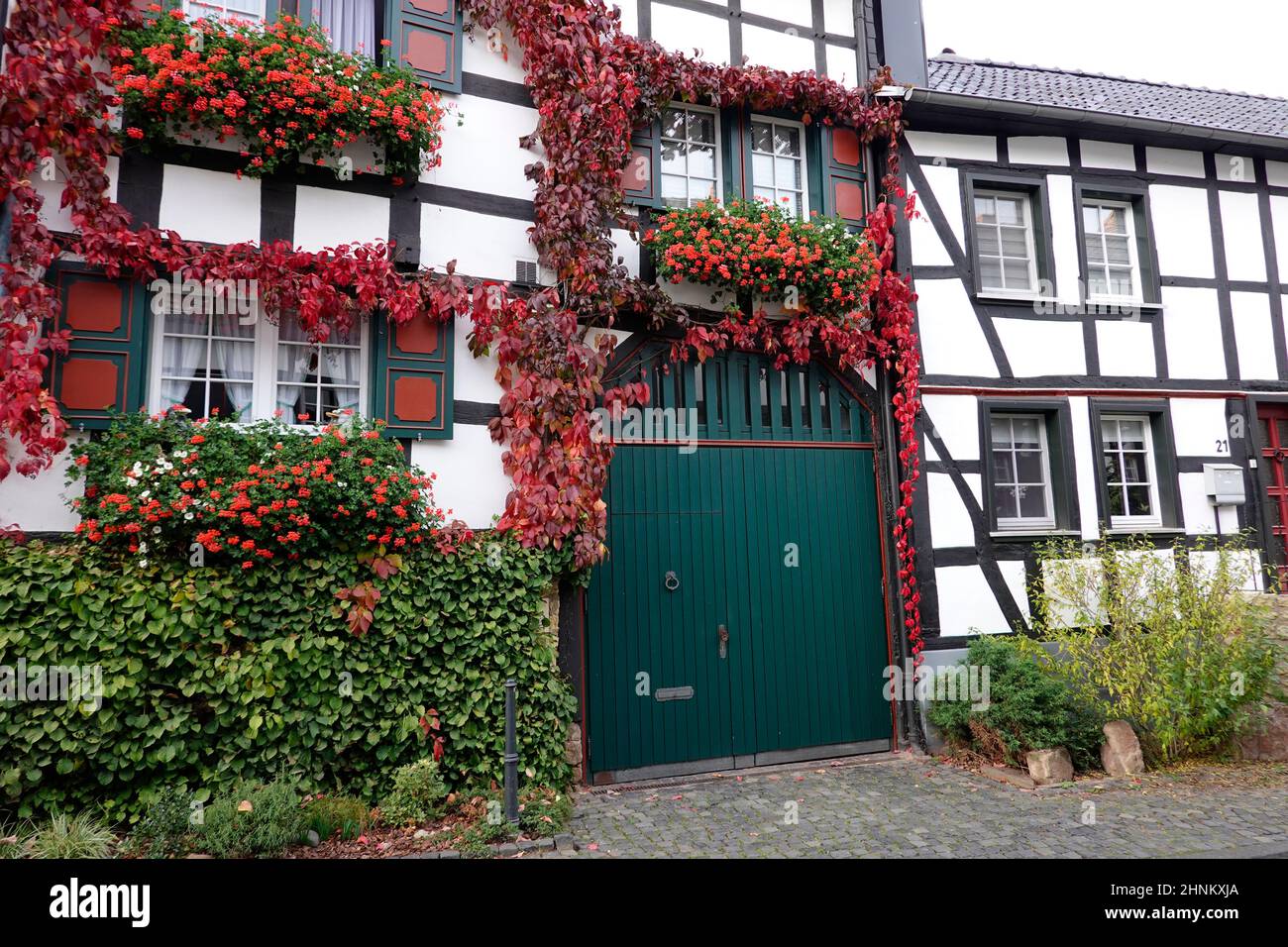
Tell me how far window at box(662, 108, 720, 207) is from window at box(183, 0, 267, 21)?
10.8ft

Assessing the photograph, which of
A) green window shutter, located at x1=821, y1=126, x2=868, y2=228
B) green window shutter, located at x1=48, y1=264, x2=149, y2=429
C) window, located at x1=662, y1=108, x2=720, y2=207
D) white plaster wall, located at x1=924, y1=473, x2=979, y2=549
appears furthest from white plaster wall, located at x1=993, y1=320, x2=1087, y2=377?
green window shutter, located at x1=48, y1=264, x2=149, y2=429

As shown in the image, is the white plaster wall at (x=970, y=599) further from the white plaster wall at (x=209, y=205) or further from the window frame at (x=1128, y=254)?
the white plaster wall at (x=209, y=205)

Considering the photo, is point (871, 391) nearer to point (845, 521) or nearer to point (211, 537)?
point (845, 521)

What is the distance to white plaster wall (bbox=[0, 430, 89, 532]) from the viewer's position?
15.2 feet

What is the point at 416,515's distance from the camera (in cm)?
537

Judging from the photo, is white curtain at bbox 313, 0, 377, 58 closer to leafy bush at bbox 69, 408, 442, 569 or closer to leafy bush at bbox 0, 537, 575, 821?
leafy bush at bbox 69, 408, 442, 569

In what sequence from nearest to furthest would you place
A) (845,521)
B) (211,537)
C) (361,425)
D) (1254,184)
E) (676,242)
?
1. (211,537)
2. (361,425)
3. (676,242)
4. (845,521)
5. (1254,184)

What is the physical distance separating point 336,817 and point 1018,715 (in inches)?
203

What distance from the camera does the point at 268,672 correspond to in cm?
483

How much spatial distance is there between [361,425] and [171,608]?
162 centimetres

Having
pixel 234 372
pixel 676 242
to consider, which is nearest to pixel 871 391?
pixel 676 242

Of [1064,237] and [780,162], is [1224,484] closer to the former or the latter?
[1064,237]

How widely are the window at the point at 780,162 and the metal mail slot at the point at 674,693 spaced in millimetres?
4465

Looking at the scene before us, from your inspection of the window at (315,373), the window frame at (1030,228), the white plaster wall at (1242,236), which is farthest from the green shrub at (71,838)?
the white plaster wall at (1242,236)
